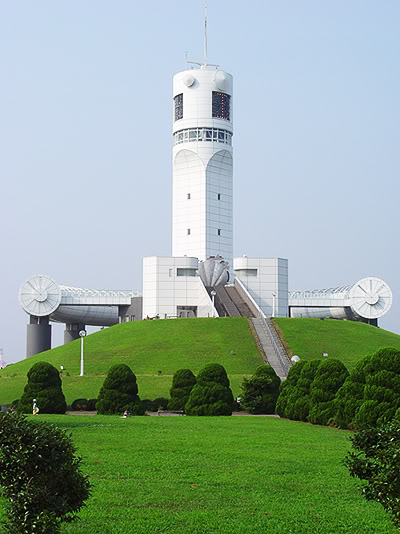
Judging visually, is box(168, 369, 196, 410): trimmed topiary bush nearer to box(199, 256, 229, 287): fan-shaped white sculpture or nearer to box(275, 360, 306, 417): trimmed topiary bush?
box(275, 360, 306, 417): trimmed topiary bush

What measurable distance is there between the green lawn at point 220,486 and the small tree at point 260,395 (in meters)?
15.4

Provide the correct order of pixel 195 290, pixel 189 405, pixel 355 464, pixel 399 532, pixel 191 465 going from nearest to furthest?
pixel 355 464, pixel 399 532, pixel 191 465, pixel 189 405, pixel 195 290

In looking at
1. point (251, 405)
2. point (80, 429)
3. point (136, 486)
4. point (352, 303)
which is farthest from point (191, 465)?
point (352, 303)

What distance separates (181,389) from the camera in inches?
1596

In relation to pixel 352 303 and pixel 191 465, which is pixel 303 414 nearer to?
pixel 191 465

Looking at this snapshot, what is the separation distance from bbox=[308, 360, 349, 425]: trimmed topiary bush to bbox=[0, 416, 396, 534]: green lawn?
603 cm

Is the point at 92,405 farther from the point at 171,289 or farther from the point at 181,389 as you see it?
the point at 171,289

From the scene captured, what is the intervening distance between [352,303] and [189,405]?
58165mm

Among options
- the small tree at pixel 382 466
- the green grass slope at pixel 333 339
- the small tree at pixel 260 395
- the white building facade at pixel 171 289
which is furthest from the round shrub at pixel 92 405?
the white building facade at pixel 171 289

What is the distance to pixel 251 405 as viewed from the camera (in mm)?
40094

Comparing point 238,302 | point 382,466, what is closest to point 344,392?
point 382,466

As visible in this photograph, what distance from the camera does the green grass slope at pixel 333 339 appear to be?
6053cm

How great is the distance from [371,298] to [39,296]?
39324 millimetres

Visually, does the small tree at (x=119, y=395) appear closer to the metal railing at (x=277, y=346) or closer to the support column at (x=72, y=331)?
the metal railing at (x=277, y=346)
